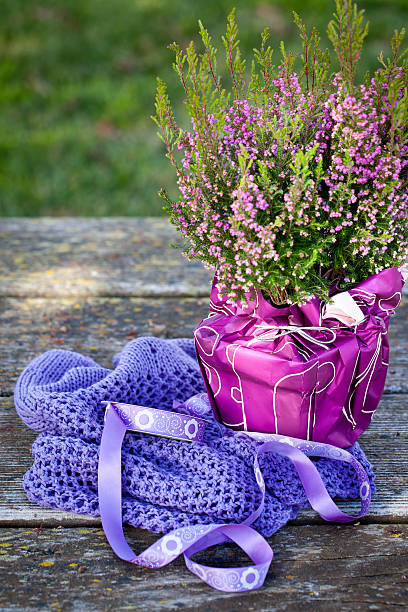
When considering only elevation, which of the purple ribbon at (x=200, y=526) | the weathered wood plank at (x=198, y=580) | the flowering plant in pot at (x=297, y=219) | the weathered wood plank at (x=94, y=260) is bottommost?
the weathered wood plank at (x=198, y=580)

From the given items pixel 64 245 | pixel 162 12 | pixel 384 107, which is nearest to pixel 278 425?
pixel 384 107

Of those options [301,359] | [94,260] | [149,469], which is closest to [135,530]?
[149,469]

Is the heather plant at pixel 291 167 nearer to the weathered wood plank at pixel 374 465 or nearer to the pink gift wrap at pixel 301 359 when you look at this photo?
the pink gift wrap at pixel 301 359

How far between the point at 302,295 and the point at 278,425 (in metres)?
0.22

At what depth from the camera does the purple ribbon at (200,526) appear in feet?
2.75

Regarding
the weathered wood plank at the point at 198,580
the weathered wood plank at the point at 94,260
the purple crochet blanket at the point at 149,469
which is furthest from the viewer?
the weathered wood plank at the point at 94,260

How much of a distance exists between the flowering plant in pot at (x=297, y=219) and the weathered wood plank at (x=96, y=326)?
14.1 inches

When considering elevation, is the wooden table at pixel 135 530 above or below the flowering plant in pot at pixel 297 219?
below

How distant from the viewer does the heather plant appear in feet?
2.90

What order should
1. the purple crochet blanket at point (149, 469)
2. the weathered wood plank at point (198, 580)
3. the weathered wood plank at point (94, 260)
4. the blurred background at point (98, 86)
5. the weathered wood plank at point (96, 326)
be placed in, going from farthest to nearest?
the blurred background at point (98, 86)
the weathered wood plank at point (94, 260)
the weathered wood plank at point (96, 326)
the purple crochet blanket at point (149, 469)
the weathered wood plank at point (198, 580)

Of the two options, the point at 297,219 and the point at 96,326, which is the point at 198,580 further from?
the point at 96,326

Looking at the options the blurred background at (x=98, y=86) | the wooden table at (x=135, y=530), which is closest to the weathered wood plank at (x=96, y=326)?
the wooden table at (x=135, y=530)

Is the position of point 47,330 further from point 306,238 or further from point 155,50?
point 155,50

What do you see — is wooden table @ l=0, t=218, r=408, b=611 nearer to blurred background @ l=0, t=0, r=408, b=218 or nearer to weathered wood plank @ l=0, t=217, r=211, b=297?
A: weathered wood plank @ l=0, t=217, r=211, b=297
